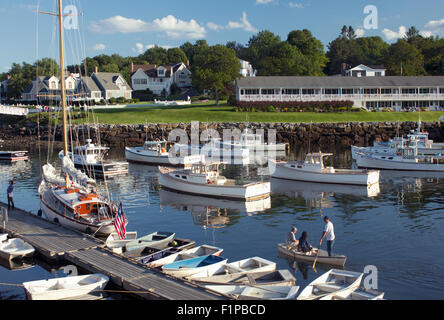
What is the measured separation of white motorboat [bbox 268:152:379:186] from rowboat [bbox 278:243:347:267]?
67.8ft

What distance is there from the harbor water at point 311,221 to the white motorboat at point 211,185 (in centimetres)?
73

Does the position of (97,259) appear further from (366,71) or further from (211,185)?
(366,71)

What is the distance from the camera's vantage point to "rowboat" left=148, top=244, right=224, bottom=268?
2125 cm

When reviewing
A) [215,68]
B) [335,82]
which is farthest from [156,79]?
[335,82]

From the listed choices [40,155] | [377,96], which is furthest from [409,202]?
[377,96]

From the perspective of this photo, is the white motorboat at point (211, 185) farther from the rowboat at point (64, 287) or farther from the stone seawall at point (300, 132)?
the stone seawall at point (300, 132)

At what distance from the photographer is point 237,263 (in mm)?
20750

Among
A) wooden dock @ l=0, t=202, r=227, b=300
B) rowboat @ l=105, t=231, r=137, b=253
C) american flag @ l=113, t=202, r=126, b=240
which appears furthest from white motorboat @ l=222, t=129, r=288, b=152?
american flag @ l=113, t=202, r=126, b=240

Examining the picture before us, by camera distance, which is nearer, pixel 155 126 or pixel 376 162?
pixel 376 162

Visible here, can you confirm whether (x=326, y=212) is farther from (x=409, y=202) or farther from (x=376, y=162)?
(x=376, y=162)

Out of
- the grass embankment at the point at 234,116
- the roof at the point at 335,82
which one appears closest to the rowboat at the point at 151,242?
the grass embankment at the point at 234,116

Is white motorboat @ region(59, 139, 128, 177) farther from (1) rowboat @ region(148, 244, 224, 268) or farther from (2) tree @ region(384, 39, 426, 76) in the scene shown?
(2) tree @ region(384, 39, 426, 76)

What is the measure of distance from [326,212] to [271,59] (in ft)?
293
